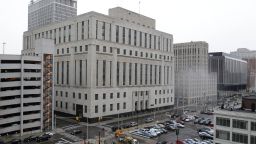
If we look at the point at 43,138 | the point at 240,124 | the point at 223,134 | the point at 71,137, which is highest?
the point at 240,124

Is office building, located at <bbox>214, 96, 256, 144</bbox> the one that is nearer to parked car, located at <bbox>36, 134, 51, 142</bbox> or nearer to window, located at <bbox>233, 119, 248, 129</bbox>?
window, located at <bbox>233, 119, 248, 129</bbox>

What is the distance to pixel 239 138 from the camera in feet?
198

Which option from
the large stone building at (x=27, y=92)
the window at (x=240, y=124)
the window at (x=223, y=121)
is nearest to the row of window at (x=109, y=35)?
the large stone building at (x=27, y=92)

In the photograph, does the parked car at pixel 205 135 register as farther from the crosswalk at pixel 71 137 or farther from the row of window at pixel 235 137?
the crosswalk at pixel 71 137

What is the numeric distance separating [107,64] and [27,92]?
126 feet

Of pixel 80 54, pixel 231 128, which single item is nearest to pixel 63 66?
pixel 80 54

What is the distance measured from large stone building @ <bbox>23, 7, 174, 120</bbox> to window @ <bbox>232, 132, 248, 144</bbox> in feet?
190

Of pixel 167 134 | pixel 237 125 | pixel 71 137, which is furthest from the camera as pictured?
pixel 167 134

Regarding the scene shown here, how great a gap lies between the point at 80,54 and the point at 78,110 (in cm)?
2441

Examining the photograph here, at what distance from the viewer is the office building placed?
2309 inches

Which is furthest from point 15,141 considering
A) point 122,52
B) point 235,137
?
point 122,52

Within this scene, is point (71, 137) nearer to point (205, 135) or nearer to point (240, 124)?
point (205, 135)

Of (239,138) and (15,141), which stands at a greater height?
(239,138)

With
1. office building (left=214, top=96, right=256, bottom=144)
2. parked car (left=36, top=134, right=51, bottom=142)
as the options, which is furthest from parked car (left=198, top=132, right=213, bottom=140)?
parked car (left=36, top=134, right=51, bottom=142)
